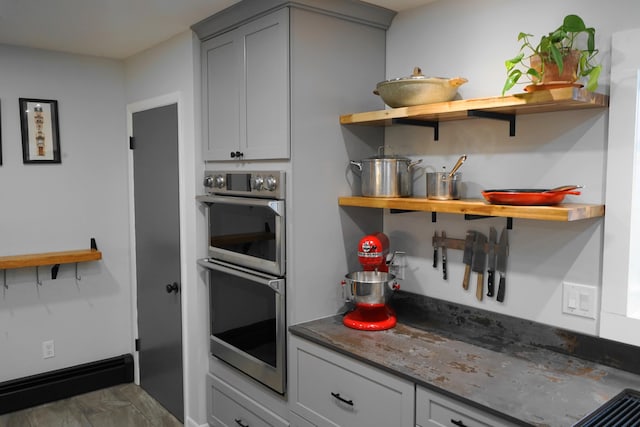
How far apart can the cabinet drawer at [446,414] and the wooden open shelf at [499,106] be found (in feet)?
3.24

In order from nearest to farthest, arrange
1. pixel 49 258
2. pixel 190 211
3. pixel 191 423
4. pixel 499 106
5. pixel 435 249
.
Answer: pixel 499 106, pixel 435 249, pixel 190 211, pixel 191 423, pixel 49 258

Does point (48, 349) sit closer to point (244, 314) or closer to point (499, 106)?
point (244, 314)

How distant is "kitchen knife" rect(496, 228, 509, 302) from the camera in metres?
2.15

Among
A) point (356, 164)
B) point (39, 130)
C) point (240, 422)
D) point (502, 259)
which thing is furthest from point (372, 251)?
point (39, 130)

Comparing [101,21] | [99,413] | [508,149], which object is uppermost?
[101,21]

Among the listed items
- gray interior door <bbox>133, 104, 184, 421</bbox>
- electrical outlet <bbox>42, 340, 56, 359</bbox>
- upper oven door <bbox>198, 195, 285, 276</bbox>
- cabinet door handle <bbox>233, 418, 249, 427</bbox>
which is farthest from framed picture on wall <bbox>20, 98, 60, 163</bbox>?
cabinet door handle <bbox>233, 418, 249, 427</bbox>

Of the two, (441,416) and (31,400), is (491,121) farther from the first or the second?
(31,400)

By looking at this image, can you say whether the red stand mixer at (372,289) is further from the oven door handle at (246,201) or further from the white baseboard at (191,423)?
the white baseboard at (191,423)

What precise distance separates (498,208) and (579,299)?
46cm

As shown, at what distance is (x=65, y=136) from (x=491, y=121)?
2732 millimetres

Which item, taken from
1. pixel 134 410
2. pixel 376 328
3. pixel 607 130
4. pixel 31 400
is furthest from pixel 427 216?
pixel 31 400

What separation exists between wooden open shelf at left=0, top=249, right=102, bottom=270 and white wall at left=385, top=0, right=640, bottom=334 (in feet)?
6.83

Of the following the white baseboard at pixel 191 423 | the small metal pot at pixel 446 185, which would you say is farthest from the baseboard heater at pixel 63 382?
the small metal pot at pixel 446 185

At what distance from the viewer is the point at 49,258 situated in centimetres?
338
